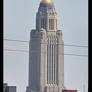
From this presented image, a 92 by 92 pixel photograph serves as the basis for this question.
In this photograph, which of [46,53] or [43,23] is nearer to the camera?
[43,23]

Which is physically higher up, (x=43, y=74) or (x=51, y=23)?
(x=51, y=23)

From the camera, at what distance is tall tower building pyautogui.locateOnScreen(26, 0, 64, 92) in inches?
1460

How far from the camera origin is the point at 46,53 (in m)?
38.7

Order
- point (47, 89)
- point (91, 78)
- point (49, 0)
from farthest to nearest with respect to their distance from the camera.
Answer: point (49, 0), point (47, 89), point (91, 78)

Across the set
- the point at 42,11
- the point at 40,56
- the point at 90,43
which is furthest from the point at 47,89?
the point at 90,43

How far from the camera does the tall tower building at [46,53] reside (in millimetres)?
37094

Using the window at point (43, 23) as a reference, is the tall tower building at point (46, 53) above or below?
below

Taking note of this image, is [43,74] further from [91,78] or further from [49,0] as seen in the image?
[91,78]

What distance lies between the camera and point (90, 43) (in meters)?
1.30

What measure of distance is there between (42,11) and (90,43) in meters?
38.4

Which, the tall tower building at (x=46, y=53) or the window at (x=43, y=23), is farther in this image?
the window at (x=43, y=23)

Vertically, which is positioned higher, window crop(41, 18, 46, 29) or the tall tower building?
window crop(41, 18, 46, 29)

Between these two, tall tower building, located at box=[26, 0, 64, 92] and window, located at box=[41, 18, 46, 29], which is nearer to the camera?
tall tower building, located at box=[26, 0, 64, 92]

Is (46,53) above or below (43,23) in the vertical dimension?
below
